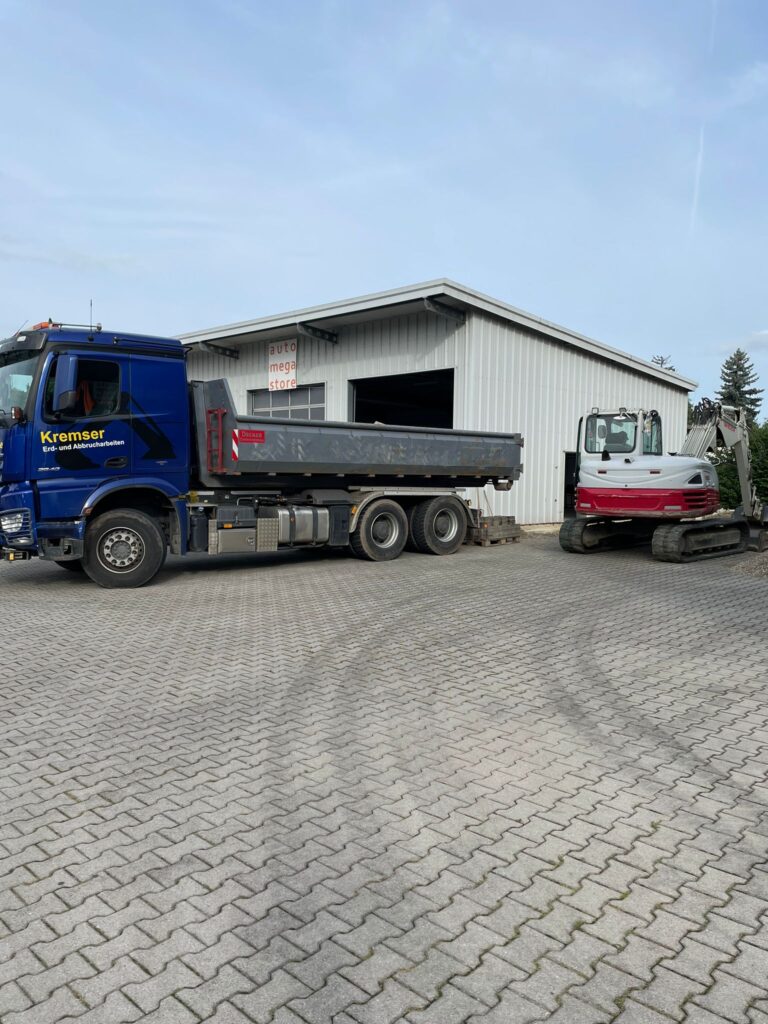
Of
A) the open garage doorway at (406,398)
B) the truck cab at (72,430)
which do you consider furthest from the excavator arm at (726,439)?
the truck cab at (72,430)

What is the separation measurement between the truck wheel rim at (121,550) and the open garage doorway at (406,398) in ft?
32.9

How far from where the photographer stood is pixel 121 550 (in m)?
10.6

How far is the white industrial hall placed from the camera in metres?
18.0

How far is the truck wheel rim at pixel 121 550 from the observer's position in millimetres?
10461

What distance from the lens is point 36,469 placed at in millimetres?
9961

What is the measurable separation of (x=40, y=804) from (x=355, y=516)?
9.45 meters

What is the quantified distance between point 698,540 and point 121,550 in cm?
986

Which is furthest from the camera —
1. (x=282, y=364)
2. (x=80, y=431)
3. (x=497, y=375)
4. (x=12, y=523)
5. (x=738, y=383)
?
(x=738, y=383)

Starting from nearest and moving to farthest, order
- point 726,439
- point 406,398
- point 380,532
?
point 380,532 → point 726,439 → point 406,398

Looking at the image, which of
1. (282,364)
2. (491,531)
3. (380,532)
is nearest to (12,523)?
(380,532)

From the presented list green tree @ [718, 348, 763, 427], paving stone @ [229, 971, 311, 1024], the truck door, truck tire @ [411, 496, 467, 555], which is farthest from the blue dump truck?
green tree @ [718, 348, 763, 427]

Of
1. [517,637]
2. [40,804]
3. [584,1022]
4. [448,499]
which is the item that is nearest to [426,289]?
[448,499]

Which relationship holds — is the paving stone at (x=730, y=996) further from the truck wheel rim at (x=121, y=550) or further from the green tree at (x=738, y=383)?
the green tree at (x=738, y=383)

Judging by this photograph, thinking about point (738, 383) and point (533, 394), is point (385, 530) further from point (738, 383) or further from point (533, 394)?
point (738, 383)
